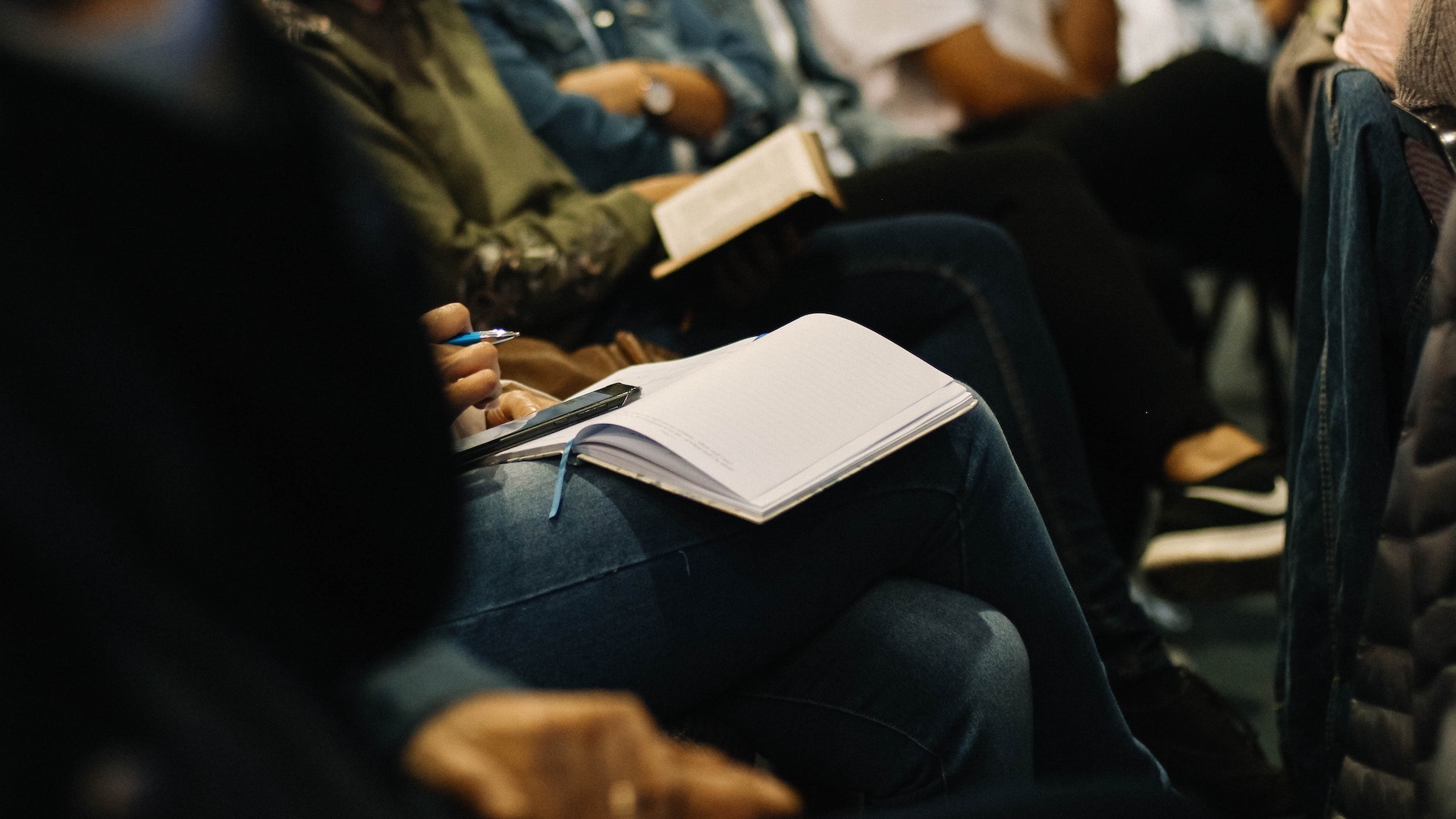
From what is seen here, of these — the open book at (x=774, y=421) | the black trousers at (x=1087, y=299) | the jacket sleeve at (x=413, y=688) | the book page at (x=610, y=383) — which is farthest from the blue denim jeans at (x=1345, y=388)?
the jacket sleeve at (x=413, y=688)

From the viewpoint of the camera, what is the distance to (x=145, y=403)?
1.12ft

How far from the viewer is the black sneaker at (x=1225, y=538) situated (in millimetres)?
1133

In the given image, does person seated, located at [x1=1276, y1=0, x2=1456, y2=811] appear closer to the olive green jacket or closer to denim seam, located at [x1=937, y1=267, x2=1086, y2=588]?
denim seam, located at [x1=937, y1=267, x2=1086, y2=588]

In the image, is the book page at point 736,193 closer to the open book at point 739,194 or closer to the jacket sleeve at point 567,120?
the open book at point 739,194

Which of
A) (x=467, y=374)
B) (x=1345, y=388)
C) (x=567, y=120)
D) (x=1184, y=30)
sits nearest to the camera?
(x=467, y=374)

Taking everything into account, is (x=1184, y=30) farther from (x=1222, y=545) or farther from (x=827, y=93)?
(x=1222, y=545)

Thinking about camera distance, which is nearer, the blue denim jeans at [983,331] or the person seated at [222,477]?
the person seated at [222,477]

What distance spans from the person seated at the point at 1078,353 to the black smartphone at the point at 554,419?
381 millimetres

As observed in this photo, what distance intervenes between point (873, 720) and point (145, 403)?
0.48 m

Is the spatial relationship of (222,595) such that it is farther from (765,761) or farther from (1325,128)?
(1325,128)

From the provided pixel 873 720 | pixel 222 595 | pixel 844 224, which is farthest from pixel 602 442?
pixel 844 224

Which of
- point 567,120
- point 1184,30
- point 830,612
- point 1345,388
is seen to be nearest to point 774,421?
point 830,612

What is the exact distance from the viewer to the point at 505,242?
107cm

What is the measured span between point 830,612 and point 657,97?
1.01 metres
